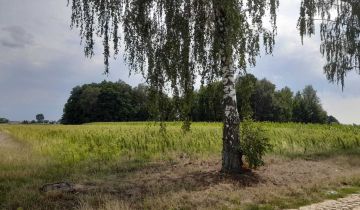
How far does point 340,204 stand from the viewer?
11.6 metres

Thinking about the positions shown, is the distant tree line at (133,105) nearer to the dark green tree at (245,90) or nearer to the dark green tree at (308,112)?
the dark green tree at (308,112)

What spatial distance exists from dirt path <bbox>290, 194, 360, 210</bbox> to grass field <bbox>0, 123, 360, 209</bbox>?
16.9 inches

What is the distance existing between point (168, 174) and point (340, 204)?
6119 mm

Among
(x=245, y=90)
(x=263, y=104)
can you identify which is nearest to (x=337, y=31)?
(x=245, y=90)

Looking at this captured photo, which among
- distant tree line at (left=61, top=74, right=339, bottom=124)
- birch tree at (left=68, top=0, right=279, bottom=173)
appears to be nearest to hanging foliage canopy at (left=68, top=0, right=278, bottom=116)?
birch tree at (left=68, top=0, right=279, bottom=173)

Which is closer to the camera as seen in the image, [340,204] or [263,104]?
[340,204]

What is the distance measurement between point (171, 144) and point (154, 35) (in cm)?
1052

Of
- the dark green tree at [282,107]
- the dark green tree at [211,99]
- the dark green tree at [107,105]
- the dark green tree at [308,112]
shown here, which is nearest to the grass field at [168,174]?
the dark green tree at [211,99]

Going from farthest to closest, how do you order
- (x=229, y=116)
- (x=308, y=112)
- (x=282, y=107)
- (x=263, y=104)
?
(x=308, y=112)
(x=282, y=107)
(x=263, y=104)
(x=229, y=116)

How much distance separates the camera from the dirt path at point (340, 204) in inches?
436

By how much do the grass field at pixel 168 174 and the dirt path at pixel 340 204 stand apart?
0.43 metres

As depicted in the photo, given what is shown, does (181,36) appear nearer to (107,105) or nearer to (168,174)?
(168,174)

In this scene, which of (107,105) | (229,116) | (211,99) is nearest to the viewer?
(229,116)

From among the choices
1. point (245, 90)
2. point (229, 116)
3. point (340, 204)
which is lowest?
point (340, 204)
